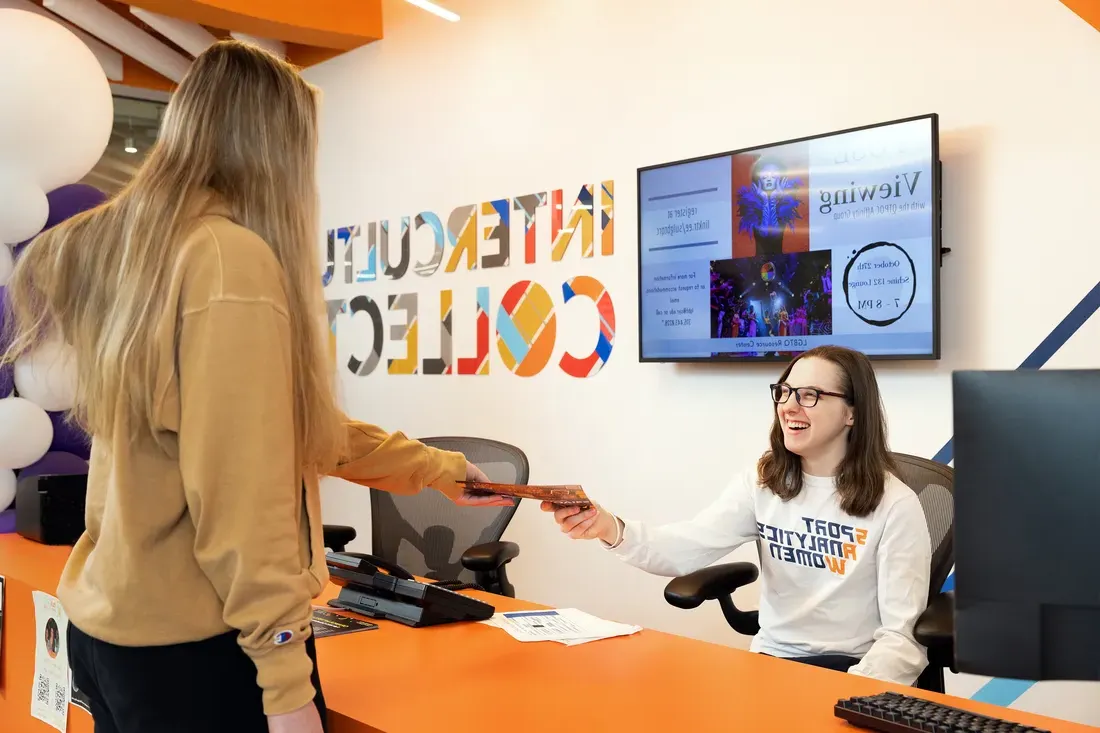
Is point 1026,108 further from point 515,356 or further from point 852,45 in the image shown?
point 515,356

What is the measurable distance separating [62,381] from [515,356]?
6.05 ft

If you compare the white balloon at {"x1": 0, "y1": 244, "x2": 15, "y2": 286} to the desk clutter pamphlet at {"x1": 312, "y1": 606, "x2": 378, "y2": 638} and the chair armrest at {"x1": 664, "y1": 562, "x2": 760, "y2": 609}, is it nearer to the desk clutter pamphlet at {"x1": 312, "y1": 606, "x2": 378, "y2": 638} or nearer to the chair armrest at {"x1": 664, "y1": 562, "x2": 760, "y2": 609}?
the desk clutter pamphlet at {"x1": 312, "y1": 606, "x2": 378, "y2": 638}

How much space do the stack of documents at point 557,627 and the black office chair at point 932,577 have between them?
36 cm

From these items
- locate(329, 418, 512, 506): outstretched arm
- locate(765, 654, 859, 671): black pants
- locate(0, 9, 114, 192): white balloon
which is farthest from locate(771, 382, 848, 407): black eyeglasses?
locate(0, 9, 114, 192): white balloon

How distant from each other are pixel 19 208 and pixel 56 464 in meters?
1.00

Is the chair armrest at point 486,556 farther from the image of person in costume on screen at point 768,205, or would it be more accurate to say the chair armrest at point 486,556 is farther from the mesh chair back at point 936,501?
the image of person in costume on screen at point 768,205

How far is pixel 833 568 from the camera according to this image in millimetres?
2246

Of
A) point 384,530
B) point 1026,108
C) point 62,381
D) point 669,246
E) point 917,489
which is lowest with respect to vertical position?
point 384,530

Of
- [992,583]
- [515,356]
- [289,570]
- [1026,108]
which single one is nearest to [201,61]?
[289,570]

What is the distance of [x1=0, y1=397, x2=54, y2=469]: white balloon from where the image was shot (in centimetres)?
354

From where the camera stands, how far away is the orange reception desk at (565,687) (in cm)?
141

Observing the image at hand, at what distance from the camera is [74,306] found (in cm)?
137

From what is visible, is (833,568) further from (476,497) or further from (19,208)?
(19,208)

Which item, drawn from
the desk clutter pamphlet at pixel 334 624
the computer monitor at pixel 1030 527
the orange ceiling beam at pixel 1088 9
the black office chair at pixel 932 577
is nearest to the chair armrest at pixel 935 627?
the black office chair at pixel 932 577
